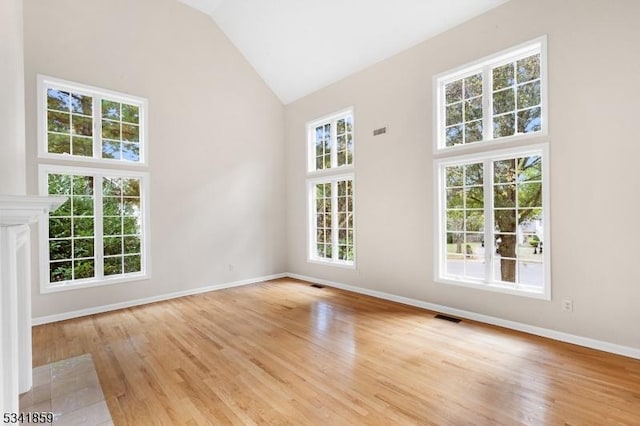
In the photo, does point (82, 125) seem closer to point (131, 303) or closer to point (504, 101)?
point (131, 303)

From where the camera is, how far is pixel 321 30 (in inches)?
202

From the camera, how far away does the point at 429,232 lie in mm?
4516

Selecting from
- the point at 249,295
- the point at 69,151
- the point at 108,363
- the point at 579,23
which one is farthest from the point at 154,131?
the point at 579,23

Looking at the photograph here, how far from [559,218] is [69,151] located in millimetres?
6262

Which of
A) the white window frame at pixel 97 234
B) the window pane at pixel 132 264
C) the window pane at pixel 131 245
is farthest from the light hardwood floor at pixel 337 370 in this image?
the window pane at pixel 131 245

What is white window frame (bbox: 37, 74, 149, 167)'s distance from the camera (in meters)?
4.23

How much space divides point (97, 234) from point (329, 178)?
3861 millimetres

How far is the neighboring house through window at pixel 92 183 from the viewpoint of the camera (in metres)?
4.36

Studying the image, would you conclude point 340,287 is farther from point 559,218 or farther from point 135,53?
point 135,53

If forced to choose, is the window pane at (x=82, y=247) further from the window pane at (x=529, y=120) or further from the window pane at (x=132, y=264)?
the window pane at (x=529, y=120)

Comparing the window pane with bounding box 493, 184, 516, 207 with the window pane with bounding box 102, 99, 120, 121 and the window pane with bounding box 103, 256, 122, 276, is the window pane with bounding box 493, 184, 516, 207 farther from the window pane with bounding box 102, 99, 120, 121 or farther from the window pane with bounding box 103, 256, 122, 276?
the window pane with bounding box 102, 99, 120, 121

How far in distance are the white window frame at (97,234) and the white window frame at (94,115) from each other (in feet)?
0.45

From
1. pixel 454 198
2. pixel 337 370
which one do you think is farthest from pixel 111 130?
pixel 454 198

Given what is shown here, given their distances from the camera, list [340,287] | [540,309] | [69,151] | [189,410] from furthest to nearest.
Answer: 1. [340,287]
2. [69,151]
3. [540,309]
4. [189,410]
